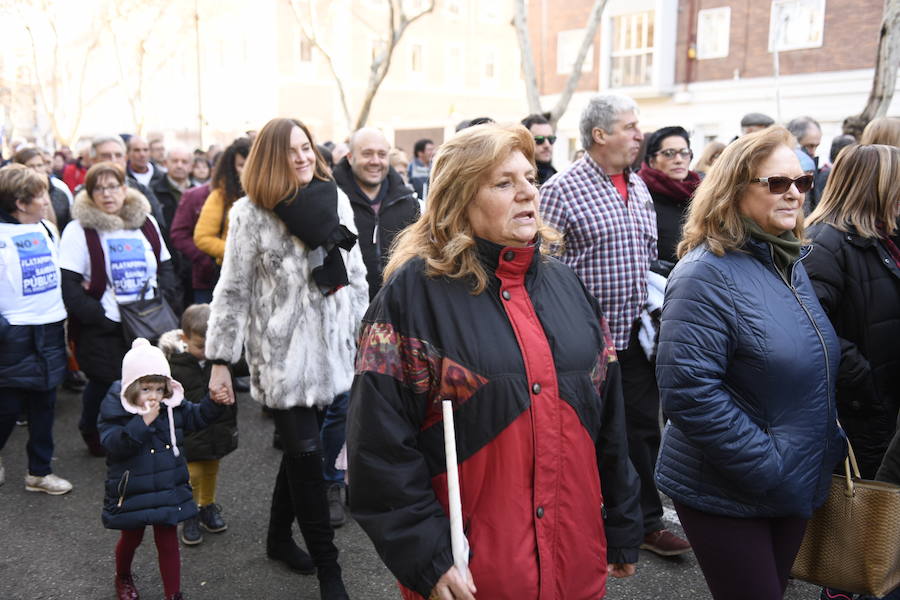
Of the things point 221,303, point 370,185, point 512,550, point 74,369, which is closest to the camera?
point 512,550

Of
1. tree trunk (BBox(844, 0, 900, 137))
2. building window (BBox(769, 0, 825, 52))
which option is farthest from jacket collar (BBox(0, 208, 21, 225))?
building window (BBox(769, 0, 825, 52))

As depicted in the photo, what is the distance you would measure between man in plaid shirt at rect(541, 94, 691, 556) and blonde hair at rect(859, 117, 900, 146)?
1.50 m

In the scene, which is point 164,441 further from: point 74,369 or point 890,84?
point 890,84

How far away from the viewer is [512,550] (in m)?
2.12

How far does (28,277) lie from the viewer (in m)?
5.12

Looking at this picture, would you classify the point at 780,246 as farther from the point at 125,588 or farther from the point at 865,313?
the point at 125,588

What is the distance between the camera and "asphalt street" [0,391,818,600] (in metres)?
3.91

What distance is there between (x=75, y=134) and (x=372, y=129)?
1173 inches

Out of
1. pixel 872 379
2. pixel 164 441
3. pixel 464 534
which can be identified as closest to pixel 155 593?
pixel 164 441

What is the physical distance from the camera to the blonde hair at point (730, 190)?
9.07 ft

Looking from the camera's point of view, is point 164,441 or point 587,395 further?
point 164,441

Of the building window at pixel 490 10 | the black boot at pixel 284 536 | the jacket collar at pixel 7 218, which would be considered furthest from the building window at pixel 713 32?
the black boot at pixel 284 536

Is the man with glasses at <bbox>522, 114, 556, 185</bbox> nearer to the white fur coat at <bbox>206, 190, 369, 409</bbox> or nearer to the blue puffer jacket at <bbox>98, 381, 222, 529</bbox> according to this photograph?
the white fur coat at <bbox>206, 190, 369, 409</bbox>

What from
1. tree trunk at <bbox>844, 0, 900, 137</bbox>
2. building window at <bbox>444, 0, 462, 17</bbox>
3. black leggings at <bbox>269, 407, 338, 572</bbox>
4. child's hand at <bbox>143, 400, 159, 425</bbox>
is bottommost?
black leggings at <bbox>269, 407, 338, 572</bbox>
